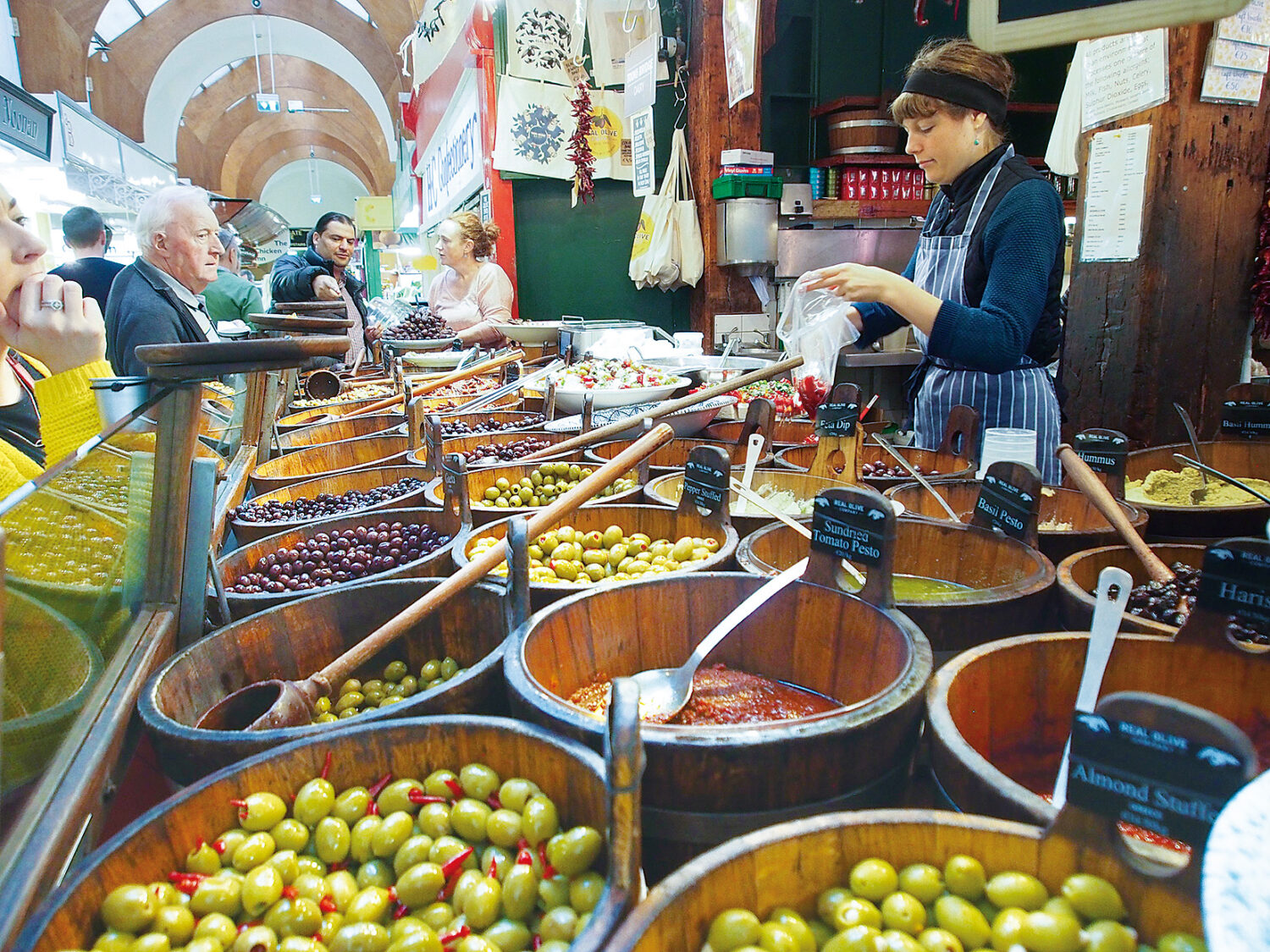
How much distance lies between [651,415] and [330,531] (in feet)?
4.03

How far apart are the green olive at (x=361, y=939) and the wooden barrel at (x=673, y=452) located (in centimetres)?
181

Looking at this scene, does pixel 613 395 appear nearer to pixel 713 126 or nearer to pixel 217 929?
pixel 217 929

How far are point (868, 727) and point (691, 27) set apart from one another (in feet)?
25.6

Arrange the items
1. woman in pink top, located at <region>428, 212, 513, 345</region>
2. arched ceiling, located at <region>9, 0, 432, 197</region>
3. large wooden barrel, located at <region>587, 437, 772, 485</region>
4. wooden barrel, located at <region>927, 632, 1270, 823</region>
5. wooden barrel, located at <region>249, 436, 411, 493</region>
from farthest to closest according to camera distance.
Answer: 1. arched ceiling, located at <region>9, 0, 432, 197</region>
2. woman in pink top, located at <region>428, 212, 513, 345</region>
3. large wooden barrel, located at <region>587, 437, 772, 485</region>
4. wooden barrel, located at <region>249, 436, 411, 493</region>
5. wooden barrel, located at <region>927, 632, 1270, 823</region>

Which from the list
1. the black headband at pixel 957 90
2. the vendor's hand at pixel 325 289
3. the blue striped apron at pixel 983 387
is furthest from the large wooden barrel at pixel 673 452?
the vendor's hand at pixel 325 289

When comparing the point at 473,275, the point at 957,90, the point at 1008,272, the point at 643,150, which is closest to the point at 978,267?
the point at 1008,272

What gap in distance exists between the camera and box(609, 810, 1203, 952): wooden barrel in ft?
2.63

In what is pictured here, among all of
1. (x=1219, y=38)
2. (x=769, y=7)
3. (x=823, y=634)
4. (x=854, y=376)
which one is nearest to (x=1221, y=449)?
(x=1219, y=38)

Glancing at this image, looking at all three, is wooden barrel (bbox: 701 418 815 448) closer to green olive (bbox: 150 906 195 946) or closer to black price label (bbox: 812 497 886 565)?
black price label (bbox: 812 497 886 565)

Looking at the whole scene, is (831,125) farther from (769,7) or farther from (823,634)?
(823,634)

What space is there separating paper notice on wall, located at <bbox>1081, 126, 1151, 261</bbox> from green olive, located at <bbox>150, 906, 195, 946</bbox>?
417 centimetres

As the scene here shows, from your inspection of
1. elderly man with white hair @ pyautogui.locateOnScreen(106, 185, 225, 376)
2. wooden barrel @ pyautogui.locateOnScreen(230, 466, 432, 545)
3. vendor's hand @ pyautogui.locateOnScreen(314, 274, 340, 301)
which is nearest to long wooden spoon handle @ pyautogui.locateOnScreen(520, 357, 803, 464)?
wooden barrel @ pyautogui.locateOnScreen(230, 466, 432, 545)

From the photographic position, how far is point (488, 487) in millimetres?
2625

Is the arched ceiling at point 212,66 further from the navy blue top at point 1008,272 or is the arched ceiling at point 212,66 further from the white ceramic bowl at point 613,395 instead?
the navy blue top at point 1008,272
